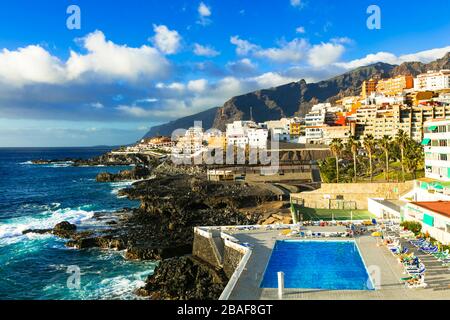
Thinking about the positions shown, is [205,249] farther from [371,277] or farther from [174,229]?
[371,277]

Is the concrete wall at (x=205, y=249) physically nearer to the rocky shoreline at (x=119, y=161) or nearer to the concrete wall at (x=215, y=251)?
the concrete wall at (x=215, y=251)

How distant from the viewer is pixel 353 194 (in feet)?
134

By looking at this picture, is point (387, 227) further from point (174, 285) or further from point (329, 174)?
point (329, 174)

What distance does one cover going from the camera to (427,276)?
1814 centimetres

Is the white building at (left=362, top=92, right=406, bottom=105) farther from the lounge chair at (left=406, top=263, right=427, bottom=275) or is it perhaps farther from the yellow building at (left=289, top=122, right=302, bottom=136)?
the lounge chair at (left=406, top=263, right=427, bottom=275)

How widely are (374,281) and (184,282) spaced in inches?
434

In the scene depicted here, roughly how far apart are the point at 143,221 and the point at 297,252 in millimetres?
24075

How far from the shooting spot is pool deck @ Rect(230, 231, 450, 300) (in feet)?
53.1

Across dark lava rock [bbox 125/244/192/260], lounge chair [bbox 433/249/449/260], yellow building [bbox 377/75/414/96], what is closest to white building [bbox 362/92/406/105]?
yellow building [bbox 377/75/414/96]

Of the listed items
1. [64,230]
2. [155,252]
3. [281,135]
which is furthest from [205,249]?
[281,135]

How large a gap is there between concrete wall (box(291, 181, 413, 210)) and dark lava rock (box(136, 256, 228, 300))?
19.1 metres

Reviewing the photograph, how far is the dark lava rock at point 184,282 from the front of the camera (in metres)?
22.5

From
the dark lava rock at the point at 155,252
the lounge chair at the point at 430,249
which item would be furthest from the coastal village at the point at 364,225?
the dark lava rock at the point at 155,252
